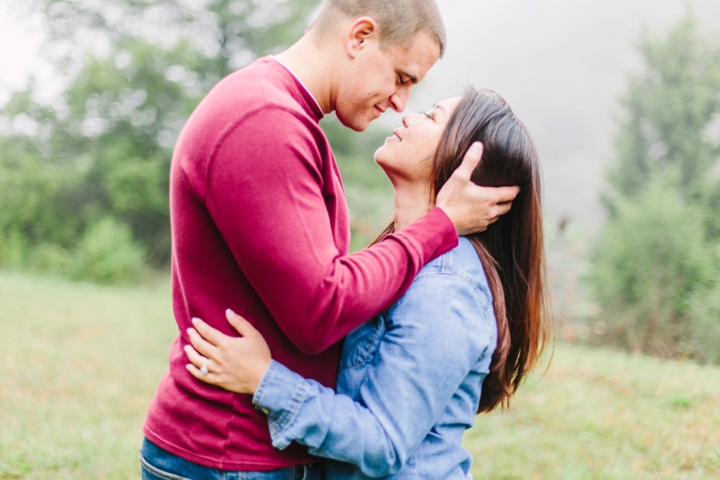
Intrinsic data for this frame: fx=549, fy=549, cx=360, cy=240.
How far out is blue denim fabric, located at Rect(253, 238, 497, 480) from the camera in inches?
55.4

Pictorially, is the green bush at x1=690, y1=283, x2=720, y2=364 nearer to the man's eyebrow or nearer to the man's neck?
the man's eyebrow

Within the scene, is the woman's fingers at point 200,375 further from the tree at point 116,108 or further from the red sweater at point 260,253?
the tree at point 116,108

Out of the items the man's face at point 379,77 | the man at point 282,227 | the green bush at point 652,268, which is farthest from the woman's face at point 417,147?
the green bush at point 652,268

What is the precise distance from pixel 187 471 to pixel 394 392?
1.89 ft

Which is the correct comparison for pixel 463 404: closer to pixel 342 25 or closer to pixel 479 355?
pixel 479 355

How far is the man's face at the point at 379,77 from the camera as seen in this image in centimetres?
177

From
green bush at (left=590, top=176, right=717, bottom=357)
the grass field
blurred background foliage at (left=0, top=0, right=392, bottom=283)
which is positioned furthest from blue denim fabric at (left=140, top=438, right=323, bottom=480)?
blurred background foliage at (left=0, top=0, right=392, bottom=283)

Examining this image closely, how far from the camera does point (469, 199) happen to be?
169 cm

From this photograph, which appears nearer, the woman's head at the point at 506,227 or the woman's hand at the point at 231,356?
the woman's hand at the point at 231,356

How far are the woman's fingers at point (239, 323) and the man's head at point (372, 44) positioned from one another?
77 centimetres

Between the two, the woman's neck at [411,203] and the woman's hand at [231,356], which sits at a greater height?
the woman's neck at [411,203]

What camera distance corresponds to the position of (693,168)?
20000 millimetres

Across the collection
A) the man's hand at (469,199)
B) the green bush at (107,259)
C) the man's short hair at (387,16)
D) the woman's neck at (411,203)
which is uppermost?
the man's short hair at (387,16)

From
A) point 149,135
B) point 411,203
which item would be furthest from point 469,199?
point 149,135
